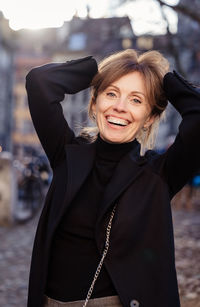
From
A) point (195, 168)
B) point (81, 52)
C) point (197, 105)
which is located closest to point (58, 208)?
point (195, 168)

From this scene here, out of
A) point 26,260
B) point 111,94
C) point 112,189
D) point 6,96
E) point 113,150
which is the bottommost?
point 6,96

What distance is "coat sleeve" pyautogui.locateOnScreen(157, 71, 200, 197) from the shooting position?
1909mm

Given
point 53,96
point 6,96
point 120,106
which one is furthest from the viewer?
point 6,96

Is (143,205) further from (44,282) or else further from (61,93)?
(61,93)

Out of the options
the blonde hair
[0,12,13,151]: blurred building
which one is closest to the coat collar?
the blonde hair

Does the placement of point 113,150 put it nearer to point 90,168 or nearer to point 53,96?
point 90,168

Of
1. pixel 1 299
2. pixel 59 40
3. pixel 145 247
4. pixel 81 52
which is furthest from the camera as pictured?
pixel 59 40

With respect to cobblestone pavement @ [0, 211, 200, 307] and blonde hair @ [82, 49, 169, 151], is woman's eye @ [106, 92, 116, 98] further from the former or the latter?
cobblestone pavement @ [0, 211, 200, 307]

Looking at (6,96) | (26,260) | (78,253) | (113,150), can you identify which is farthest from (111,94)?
(6,96)

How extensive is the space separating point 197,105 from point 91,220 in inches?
29.5

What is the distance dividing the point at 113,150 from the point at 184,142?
1.27 feet

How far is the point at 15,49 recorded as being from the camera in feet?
141

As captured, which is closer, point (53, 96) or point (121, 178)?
point (121, 178)

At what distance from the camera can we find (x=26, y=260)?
6699 mm
